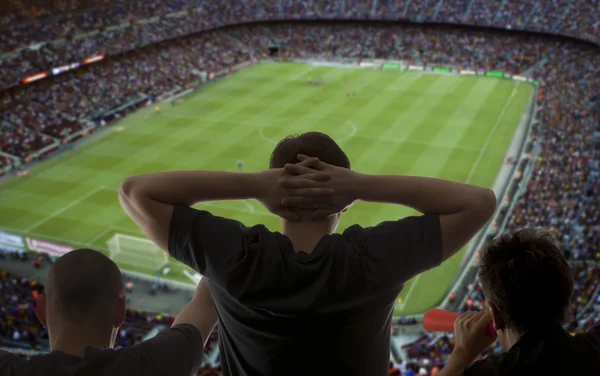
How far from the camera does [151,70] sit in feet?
148

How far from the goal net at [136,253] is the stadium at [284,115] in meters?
0.06

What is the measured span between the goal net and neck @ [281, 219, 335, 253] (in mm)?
18920

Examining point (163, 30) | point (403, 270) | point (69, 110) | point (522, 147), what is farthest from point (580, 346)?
point (163, 30)

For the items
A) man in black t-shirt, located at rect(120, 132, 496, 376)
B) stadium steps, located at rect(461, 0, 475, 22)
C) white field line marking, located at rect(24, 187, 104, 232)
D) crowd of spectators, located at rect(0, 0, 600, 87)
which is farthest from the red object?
→ stadium steps, located at rect(461, 0, 475, 22)

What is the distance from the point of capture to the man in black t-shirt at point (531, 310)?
5.88 feet

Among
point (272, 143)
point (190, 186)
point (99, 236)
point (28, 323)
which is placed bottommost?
point (272, 143)

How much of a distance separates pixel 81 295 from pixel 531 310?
57.7 inches

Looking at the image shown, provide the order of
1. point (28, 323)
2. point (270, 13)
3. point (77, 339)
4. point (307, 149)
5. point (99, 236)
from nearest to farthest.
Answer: point (77, 339), point (307, 149), point (28, 323), point (99, 236), point (270, 13)

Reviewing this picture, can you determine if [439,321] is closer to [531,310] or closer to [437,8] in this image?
[531,310]

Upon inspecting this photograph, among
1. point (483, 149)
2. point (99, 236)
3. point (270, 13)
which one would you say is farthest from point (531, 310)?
point (270, 13)

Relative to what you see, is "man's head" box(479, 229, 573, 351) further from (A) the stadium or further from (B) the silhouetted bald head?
(A) the stadium

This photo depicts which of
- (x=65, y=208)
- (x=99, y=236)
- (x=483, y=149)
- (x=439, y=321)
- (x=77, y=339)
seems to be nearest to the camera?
(x=77, y=339)

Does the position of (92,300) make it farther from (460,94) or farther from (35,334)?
(460,94)

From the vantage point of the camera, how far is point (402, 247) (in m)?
1.90
